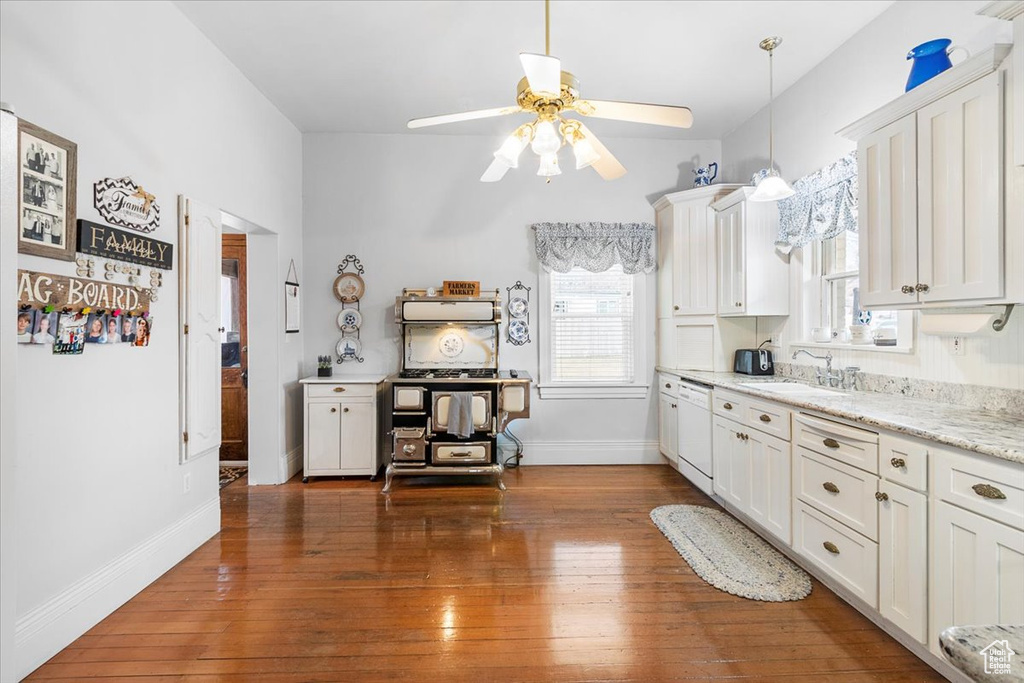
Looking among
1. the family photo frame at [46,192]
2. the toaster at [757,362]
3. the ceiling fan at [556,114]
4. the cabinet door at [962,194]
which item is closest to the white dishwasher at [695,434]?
the toaster at [757,362]

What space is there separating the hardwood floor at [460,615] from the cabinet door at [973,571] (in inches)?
15.0

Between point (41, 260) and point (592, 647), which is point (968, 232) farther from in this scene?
point (41, 260)

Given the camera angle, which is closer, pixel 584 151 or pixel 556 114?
pixel 556 114

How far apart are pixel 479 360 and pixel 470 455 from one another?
99cm

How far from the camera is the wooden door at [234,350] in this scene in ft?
16.1

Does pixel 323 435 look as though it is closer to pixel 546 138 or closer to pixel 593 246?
pixel 593 246

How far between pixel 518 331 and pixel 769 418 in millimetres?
2462

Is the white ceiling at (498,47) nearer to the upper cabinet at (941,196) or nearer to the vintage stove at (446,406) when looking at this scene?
the upper cabinet at (941,196)

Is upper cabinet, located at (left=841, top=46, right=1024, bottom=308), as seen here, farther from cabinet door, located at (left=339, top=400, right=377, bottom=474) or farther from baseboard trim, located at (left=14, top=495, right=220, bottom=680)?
cabinet door, located at (left=339, top=400, right=377, bottom=474)

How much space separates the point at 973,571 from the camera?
5.44 ft

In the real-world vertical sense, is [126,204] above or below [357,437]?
above

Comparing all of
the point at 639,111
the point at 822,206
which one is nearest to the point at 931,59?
the point at 822,206

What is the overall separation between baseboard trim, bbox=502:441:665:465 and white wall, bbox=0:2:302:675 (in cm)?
Answer: 265

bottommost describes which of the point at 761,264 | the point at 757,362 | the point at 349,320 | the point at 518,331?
the point at 757,362
